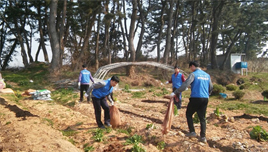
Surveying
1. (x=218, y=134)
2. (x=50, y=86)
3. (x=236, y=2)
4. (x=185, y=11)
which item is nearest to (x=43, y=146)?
(x=218, y=134)

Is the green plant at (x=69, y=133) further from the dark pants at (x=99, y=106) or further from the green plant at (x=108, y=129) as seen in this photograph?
the green plant at (x=108, y=129)

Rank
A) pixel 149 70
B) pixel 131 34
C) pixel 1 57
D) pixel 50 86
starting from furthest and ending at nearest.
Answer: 1. pixel 1 57
2. pixel 149 70
3. pixel 131 34
4. pixel 50 86

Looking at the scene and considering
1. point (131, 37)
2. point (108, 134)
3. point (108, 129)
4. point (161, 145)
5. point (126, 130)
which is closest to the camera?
point (161, 145)

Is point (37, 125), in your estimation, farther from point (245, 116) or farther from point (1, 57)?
point (1, 57)

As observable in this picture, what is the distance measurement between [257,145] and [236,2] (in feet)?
68.8

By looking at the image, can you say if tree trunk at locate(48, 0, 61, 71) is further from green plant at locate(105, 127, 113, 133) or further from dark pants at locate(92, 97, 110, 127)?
green plant at locate(105, 127, 113, 133)

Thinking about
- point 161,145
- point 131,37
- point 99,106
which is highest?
point 131,37

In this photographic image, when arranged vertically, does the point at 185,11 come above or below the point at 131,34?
above

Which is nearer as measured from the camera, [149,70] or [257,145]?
[257,145]

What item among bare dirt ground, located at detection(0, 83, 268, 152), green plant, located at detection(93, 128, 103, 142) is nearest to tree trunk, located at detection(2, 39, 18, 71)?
bare dirt ground, located at detection(0, 83, 268, 152)

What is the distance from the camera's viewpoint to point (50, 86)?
1623cm

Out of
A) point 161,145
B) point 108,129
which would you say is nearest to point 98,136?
point 108,129

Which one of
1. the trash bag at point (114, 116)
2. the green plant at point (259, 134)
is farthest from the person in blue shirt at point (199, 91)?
the trash bag at point (114, 116)

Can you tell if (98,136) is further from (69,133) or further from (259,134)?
(259,134)
